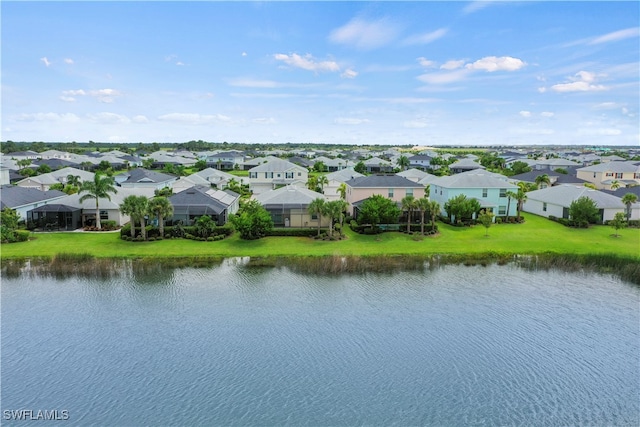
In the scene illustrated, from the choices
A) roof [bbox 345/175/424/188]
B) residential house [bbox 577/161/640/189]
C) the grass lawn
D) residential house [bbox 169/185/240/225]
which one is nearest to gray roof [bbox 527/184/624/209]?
the grass lawn

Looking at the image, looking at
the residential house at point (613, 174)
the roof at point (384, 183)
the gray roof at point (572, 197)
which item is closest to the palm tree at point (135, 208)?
the roof at point (384, 183)

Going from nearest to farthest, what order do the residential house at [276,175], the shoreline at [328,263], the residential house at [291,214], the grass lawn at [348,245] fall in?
the shoreline at [328,263], the grass lawn at [348,245], the residential house at [291,214], the residential house at [276,175]

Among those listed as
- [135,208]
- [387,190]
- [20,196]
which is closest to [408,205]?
[387,190]

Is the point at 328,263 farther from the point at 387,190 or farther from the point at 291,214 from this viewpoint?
the point at 387,190

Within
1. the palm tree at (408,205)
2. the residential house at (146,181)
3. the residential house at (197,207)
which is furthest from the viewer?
the residential house at (146,181)

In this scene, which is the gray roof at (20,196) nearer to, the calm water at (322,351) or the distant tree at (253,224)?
the calm water at (322,351)

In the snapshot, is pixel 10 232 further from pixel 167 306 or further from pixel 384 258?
pixel 384 258
